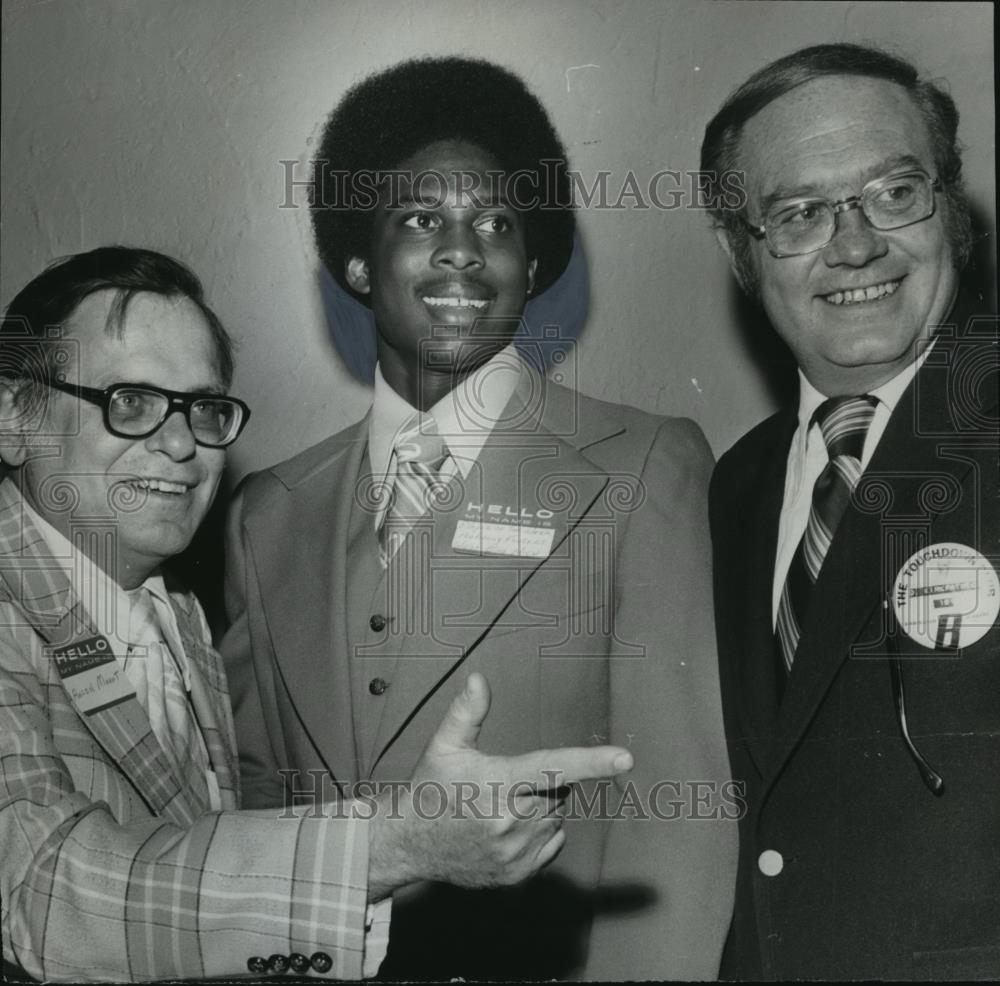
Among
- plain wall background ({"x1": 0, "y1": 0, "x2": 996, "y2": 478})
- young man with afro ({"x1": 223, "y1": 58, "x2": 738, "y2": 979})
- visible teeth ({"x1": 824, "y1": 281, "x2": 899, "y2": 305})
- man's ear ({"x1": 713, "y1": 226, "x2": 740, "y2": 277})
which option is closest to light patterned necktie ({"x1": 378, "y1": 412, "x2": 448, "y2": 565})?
young man with afro ({"x1": 223, "y1": 58, "x2": 738, "y2": 979})

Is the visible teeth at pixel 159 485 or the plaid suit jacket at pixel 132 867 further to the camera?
the visible teeth at pixel 159 485

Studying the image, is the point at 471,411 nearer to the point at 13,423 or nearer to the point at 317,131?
the point at 317,131

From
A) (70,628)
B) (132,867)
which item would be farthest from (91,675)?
(132,867)

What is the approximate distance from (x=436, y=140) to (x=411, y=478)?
0.66 m

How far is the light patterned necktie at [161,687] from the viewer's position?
2590 mm

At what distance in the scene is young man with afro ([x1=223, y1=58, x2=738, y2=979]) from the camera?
255 centimetres

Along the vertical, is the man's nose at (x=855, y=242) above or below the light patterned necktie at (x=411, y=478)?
above

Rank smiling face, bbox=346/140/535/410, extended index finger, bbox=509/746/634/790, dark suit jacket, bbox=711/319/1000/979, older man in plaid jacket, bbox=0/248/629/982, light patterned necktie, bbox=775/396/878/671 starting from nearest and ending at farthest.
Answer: extended index finger, bbox=509/746/634/790, older man in plaid jacket, bbox=0/248/629/982, dark suit jacket, bbox=711/319/1000/979, light patterned necktie, bbox=775/396/878/671, smiling face, bbox=346/140/535/410

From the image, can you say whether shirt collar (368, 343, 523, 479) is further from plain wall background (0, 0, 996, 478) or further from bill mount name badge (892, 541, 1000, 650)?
bill mount name badge (892, 541, 1000, 650)

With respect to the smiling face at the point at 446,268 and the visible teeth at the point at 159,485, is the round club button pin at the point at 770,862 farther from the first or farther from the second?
the visible teeth at the point at 159,485

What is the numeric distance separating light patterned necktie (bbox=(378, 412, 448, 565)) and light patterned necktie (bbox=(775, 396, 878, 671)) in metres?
0.69

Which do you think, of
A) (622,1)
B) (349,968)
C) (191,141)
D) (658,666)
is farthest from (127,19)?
(349,968)

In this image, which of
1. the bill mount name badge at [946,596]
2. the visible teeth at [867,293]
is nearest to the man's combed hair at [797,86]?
the visible teeth at [867,293]

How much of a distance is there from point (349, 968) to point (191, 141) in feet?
5.23
